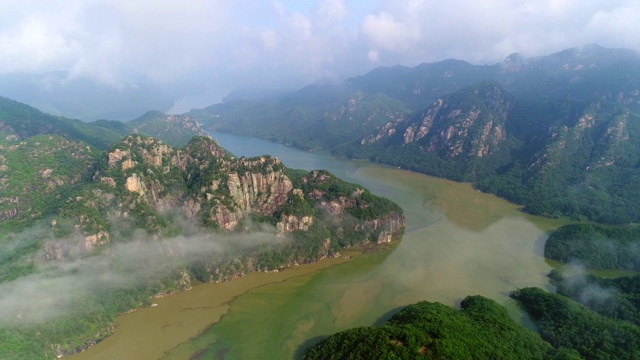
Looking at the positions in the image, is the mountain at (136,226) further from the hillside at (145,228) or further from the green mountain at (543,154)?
the green mountain at (543,154)

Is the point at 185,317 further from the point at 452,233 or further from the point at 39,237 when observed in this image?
the point at 452,233

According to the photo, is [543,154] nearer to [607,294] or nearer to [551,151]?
[551,151]

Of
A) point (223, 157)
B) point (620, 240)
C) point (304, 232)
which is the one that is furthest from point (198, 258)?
point (620, 240)

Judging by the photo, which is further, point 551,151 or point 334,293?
point 551,151

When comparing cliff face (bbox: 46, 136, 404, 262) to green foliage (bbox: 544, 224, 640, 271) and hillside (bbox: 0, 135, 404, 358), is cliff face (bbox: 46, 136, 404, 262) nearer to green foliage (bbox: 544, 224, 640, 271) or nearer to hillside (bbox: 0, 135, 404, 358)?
hillside (bbox: 0, 135, 404, 358)

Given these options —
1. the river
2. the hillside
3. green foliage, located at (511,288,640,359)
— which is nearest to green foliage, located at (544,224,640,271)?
the river

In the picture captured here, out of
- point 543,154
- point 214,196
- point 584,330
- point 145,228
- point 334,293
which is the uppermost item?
point 543,154

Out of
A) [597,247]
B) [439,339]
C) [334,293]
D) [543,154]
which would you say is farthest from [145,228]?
[543,154]
